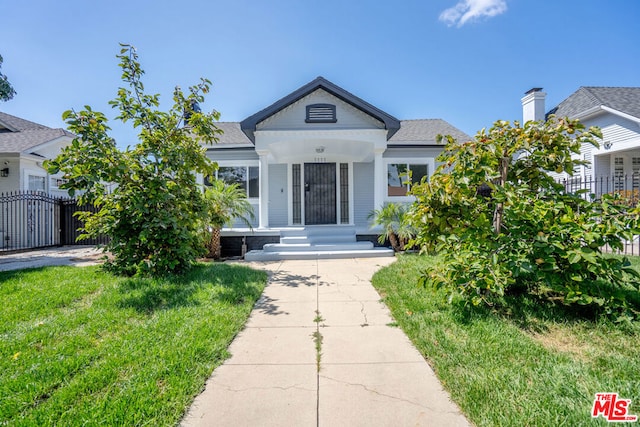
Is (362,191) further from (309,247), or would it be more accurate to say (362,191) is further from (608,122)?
(608,122)

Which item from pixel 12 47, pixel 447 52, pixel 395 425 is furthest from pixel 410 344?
pixel 12 47

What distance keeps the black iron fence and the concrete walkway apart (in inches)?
449

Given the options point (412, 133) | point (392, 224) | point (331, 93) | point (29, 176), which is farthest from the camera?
point (412, 133)

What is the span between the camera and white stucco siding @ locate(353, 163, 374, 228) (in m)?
11.6

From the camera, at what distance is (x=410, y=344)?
2.93 meters

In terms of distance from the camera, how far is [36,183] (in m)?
12.3

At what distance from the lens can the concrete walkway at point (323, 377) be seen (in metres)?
1.92

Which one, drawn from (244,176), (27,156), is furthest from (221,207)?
(27,156)

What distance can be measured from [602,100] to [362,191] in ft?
33.5

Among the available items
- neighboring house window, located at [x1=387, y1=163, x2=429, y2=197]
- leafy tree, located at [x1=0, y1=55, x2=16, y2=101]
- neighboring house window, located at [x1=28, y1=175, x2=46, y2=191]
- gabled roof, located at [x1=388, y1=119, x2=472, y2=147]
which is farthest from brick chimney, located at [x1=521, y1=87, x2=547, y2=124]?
neighboring house window, located at [x1=28, y1=175, x2=46, y2=191]

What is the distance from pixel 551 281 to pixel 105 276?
22.7 ft

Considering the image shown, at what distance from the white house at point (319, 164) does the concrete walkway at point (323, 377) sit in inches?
198

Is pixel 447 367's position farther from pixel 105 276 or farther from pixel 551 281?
pixel 105 276

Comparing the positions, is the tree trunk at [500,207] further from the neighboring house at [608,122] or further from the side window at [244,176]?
the neighboring house at [608,122]
